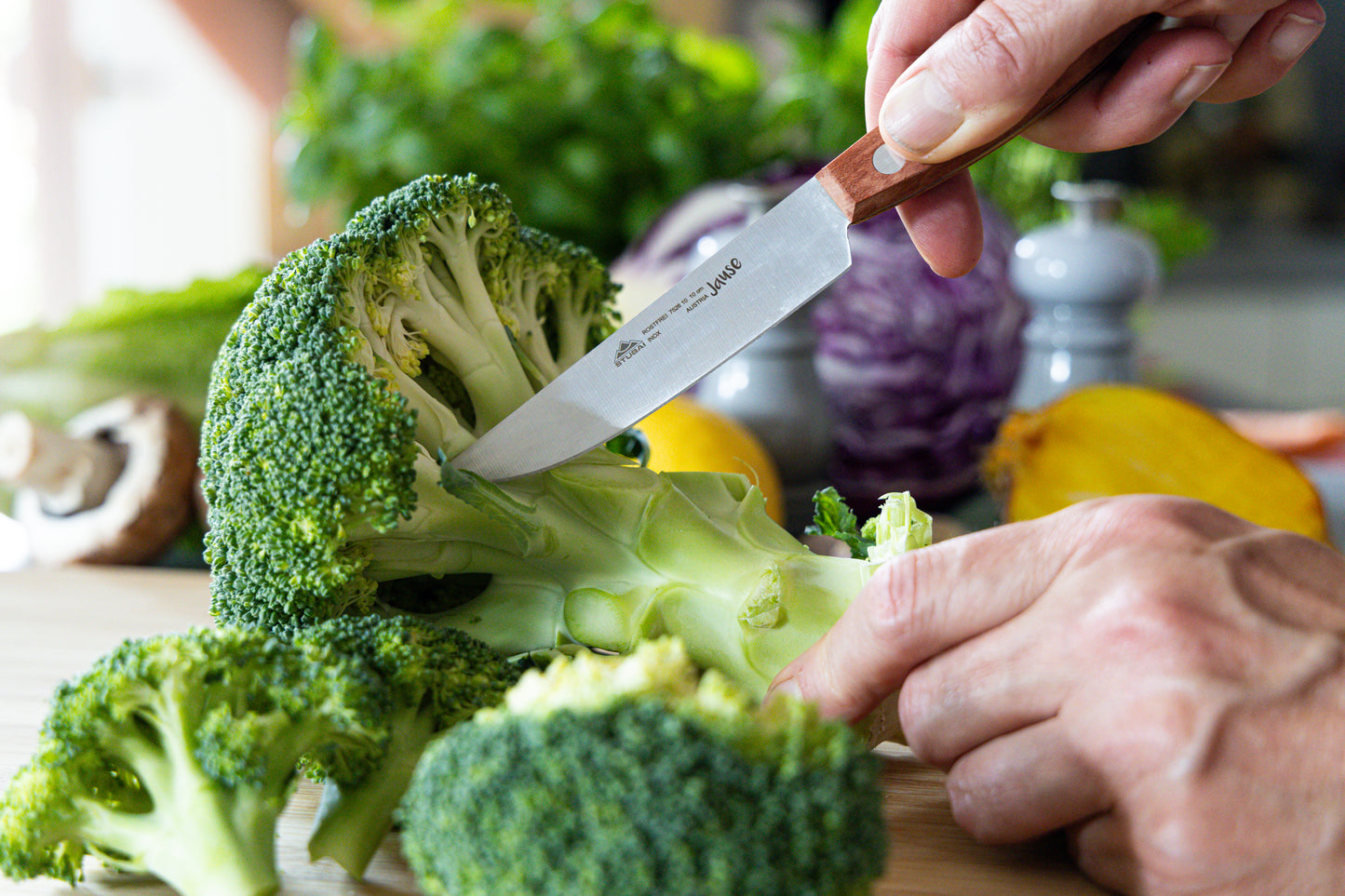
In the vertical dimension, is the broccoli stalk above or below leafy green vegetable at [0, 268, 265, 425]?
below

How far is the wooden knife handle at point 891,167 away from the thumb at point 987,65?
4cm

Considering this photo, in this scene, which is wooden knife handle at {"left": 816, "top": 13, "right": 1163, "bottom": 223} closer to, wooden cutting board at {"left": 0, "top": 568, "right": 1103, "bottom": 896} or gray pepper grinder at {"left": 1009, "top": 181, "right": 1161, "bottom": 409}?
wooden cutting board at {"left": 0, "top": 568, "right": 1103, "bottom": 896}

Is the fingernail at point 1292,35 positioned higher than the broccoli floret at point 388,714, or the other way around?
the broccoli floret at point 388,714

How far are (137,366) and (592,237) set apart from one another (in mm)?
973

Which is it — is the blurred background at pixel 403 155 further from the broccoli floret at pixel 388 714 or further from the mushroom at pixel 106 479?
the broccoli floret at pixel 388 714

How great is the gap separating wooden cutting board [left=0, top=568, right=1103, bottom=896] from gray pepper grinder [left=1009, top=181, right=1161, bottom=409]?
985mm

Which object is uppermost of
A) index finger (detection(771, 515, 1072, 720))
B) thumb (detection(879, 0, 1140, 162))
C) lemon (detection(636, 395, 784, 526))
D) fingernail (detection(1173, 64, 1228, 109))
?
thumb (detection(879, 0, 1140, 162))

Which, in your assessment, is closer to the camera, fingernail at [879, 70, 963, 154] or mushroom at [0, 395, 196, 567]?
fingernail at [879, 70, 963, 154]

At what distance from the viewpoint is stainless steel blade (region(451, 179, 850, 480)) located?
2.85 feet

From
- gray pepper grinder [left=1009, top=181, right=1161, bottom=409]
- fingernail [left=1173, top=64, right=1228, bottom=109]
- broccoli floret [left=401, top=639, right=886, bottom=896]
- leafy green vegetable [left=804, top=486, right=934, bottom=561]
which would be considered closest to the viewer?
broccoli floret [left=401, top=639, right=886, bottom=896]

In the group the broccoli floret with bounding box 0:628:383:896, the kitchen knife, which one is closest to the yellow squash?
the kitchen knife

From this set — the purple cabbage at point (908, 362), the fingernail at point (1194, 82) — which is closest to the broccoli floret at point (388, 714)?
the fingernail at point (1194, 82)

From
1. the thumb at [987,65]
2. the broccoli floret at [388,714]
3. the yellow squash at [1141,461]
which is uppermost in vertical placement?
the thumb at [987,65]

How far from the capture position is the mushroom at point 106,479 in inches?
60.4
